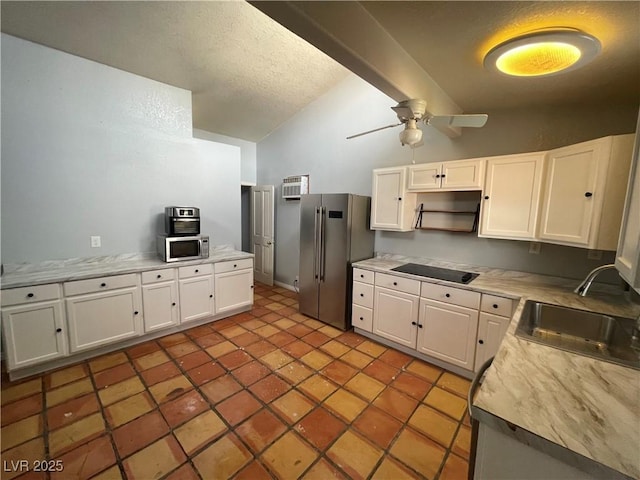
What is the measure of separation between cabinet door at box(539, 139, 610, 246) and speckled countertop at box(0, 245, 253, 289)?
347 cm

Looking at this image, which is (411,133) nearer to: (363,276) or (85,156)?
(363,276)

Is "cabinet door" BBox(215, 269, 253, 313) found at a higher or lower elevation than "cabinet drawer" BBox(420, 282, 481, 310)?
lower

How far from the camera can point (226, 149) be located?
3.90m

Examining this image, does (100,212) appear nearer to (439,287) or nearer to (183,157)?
(183,157)

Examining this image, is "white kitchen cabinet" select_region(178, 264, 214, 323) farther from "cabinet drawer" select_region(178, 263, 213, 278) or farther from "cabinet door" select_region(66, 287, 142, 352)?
"cabinet door" select_region(66, 287, 142, 352)

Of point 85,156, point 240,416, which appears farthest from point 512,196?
point 85,156

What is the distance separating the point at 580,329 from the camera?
179cm

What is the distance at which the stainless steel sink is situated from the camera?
4.95ft

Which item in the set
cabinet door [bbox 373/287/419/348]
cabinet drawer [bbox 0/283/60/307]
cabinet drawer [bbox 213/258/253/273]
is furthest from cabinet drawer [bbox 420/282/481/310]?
cabinet drawer [bbox 0/283/60/307]

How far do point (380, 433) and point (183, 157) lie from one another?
368 centimetres

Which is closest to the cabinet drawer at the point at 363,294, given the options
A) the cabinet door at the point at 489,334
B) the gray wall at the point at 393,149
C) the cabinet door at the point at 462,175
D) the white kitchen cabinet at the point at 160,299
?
the gray wall at the point at 393,149

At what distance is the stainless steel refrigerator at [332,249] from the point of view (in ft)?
10.8

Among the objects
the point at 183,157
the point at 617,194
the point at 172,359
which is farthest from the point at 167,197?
the point at 617,194

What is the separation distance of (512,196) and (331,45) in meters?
2.05
